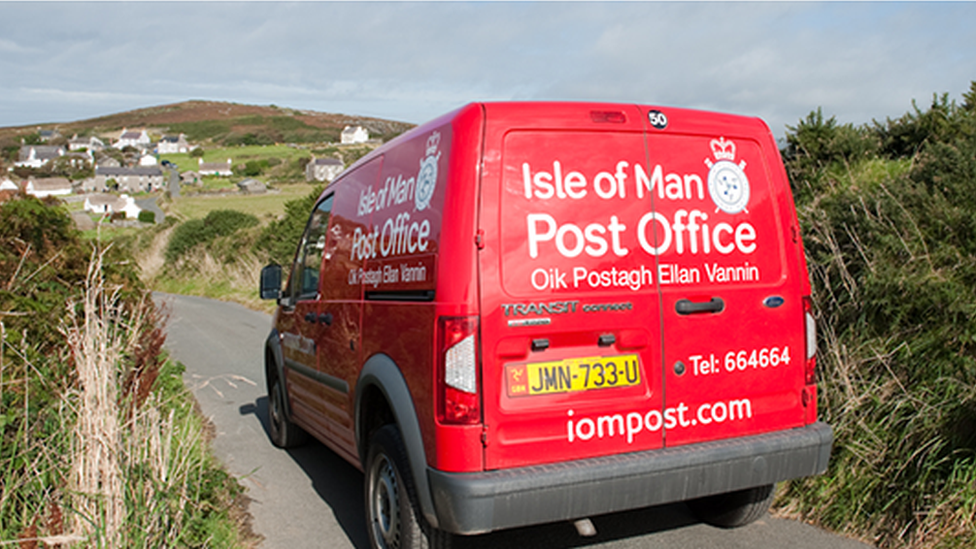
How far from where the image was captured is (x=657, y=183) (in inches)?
148

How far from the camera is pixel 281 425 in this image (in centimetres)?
668

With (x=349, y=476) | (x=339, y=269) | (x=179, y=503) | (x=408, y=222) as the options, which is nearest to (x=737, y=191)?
(x=408, y=222)

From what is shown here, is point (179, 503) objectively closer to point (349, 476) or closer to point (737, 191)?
point (349, 476)

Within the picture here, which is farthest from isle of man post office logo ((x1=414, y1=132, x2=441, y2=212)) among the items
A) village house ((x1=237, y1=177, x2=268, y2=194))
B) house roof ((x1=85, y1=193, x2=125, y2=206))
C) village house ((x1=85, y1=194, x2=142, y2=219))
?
house roof ((x1=85, y1=193, x2=125, y2=206))

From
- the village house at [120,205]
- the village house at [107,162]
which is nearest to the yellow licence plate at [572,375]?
the village house at [120,205]

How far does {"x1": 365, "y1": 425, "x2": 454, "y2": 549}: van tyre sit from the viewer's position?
3.64 m

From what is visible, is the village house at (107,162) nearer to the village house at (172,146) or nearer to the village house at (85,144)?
the village house at (172,146)

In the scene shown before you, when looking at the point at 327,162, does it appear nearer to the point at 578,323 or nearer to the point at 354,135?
the point at 354,135

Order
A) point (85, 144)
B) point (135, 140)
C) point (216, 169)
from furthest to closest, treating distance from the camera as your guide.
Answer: point (85, 144) < point (135, 140) < point (216, 169)

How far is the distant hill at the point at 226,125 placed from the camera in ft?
440

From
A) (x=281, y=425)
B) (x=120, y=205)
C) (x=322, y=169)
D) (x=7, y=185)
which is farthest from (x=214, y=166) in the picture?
(x=281, y=425)

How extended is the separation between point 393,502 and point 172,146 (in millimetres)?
148568

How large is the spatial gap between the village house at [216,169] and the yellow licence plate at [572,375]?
102924 millimetres

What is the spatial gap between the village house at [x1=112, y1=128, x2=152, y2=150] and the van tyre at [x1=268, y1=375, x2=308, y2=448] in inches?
6123
